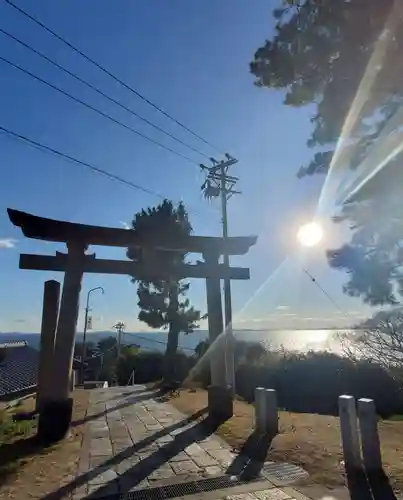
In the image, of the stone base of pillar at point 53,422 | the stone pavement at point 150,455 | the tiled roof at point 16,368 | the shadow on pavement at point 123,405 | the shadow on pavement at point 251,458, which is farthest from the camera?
the tiled roof at point 16,368

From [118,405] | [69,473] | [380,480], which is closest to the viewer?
[380,480]

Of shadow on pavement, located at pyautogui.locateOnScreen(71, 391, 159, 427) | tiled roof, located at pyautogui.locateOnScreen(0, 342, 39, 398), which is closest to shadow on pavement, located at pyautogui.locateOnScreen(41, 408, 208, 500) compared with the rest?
shadow on pavement, located at pyautogui.locateOnScreen(71, 391, 159, 427)

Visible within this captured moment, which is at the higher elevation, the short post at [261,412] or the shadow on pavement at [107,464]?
the short post at [261,412]

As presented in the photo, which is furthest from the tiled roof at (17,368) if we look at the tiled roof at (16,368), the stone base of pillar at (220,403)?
the stone base of pillar at (220,403)

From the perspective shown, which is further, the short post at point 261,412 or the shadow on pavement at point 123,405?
the shadow on pavement at point 123,405

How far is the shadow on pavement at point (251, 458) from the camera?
15.5 ft

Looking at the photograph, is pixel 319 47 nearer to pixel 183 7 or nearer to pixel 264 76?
pixel 264 76

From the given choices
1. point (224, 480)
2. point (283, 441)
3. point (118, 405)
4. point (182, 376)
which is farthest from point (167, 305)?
→ point (224, 480)

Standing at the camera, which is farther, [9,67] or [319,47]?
[9,67]

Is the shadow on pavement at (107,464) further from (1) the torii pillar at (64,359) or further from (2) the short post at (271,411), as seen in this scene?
(2) the short post at (271,411)

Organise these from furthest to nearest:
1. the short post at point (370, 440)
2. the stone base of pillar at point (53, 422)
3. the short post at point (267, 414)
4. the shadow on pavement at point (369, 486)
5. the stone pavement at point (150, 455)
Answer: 1. the short post at point (267, 414)
2. the stone base of pillar at point (53, 422)
3. the short post at point (370, 440)
4. the stone pavement at point (150, 455)
5. the shadow on pavement at point (369, 486)

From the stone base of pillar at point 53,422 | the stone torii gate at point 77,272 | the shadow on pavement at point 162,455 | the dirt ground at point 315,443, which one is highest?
the stone torii gate at point 77,272

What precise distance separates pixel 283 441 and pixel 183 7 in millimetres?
7528

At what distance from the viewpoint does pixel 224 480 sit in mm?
4516
